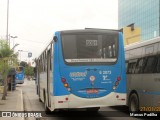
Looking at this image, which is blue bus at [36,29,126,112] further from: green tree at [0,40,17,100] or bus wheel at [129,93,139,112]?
green tree at [0,40,17,100]

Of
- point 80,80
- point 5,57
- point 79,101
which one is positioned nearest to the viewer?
point 79,101

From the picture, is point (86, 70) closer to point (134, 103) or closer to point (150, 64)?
point (150, 64)

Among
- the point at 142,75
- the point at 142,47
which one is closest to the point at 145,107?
the point at 142,75

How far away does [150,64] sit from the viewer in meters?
12.6

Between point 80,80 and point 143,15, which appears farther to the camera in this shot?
point 143,15

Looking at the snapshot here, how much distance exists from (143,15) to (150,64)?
85774mm

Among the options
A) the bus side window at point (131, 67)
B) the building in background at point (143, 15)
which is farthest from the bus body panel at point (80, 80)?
the building in background at point (143, 15)

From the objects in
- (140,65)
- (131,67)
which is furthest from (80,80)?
(131,67)

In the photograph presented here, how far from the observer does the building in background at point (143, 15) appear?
90.8m

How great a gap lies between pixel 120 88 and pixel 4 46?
12.0 meters

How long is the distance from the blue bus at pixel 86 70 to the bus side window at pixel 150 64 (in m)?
0.99

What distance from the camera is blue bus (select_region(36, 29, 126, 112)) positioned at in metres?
11.7

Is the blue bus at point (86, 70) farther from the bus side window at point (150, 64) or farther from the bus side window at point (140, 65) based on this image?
the bus side window at point (140, 65)

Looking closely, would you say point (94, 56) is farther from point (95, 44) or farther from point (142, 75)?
point (142, 75)
